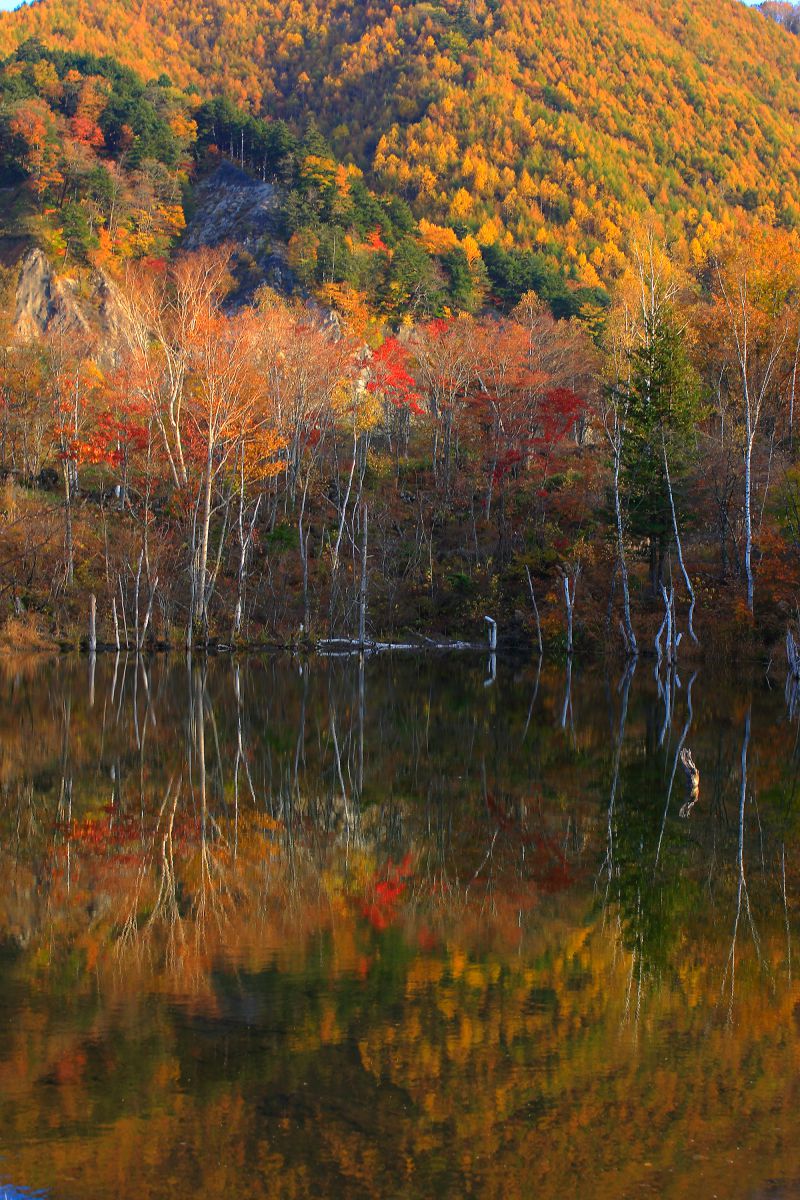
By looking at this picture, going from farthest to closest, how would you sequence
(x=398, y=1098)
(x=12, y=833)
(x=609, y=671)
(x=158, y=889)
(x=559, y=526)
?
(x=559, y=526)
(x=609, y=671)
(x=12, y=833)
(x=158, y=889)
(x=398, y=1098)

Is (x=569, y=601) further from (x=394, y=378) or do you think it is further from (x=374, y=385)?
(x=374, y=385)

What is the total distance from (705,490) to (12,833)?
35442mm

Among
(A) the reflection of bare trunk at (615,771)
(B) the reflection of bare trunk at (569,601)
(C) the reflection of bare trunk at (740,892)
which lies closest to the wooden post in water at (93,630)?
(B) the reflection of bare trunk at (569,601)

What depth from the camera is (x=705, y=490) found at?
43.1 meters

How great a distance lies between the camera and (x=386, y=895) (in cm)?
980

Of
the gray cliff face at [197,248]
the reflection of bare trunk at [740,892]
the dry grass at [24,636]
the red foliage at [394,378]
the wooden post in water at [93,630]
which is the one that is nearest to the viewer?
the reflection of bare trunk at [740,892]

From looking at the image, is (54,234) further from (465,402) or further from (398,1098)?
(398,1098)

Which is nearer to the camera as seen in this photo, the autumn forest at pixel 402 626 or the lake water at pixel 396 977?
the lake water at pixel 396 977

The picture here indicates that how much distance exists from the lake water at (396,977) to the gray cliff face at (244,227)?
6338 centimetres

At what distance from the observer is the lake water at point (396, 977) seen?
5422 mm

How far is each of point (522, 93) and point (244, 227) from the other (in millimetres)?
51568

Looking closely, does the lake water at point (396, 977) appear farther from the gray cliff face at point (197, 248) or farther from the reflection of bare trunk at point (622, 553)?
the gray cliff face at point (197, 248)

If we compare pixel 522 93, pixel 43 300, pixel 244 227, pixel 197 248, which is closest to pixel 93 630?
pixel 43 300

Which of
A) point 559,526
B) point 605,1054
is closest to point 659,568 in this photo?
point 559,526
